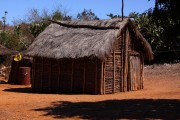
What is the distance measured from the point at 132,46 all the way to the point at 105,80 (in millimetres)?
3129

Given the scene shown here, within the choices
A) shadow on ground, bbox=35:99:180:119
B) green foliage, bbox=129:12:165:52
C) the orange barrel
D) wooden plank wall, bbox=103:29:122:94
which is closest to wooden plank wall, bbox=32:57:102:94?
wooden plank wall, bbox=103:29:122:94

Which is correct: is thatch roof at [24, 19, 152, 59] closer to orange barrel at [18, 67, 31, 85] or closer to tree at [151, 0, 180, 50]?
orange barrel at [18, 67, 31, 85]

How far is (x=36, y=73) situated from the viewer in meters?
23.6

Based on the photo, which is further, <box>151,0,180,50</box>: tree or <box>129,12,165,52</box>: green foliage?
<box>129,12,165,52</box>: green foliage

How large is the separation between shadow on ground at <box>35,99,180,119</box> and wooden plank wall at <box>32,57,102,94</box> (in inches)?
167

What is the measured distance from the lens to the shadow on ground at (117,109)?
43.9ft

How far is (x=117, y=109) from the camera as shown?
583 inches

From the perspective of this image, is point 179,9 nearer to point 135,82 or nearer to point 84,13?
point 135,82

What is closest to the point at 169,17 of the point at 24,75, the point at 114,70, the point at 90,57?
the point at 90,57

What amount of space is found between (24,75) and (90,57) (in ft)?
25.0

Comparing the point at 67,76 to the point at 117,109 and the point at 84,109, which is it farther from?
the point at 117,109

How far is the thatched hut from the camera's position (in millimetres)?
21203

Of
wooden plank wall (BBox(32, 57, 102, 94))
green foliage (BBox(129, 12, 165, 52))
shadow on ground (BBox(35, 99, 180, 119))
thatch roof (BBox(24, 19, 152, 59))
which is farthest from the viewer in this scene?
green foliage (BBox(129, 12, 165, 52))

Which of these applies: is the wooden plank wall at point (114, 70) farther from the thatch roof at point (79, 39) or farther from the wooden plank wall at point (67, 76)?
the thatch roof at point (79, 39)
